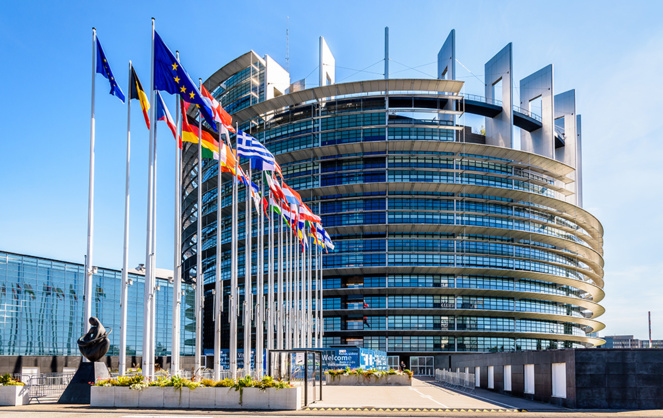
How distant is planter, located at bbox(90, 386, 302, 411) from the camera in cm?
2872

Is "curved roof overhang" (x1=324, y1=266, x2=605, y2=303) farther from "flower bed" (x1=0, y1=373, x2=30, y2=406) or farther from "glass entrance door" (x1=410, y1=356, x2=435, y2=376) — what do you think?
"flower bed" (x1=0, y1=373, x2=30, y2=406)

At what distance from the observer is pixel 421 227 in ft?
321

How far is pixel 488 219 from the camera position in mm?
100438

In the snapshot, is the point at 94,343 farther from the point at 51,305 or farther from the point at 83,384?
the point at 51,305

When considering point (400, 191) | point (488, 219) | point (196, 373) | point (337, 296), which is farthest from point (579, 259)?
point (196, 373)

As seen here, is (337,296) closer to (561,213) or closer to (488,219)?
(488,219)

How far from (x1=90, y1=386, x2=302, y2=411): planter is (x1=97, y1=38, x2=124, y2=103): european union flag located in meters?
15.8

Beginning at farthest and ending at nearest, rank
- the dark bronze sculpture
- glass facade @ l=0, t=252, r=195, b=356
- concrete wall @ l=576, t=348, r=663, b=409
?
1. glass facade @ l=0, t=252, r=195, b=356
2. the dark bronze sculpture
3. concrete wall @ l=576, t=348, r=663, b=409

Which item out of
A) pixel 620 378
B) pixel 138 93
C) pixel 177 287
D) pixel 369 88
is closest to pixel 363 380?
pixel 177 287

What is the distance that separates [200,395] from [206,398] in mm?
296

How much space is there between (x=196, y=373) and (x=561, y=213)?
89224 mm

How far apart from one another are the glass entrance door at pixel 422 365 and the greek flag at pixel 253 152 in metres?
64.3

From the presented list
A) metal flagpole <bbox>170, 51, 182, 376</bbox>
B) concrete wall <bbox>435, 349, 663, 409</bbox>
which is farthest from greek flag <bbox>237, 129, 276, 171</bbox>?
concrete wall <bbox>435, 349, 663, 409</bbox>

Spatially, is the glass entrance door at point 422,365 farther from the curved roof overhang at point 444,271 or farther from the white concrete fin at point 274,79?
the white concrete fin at point 274,79
